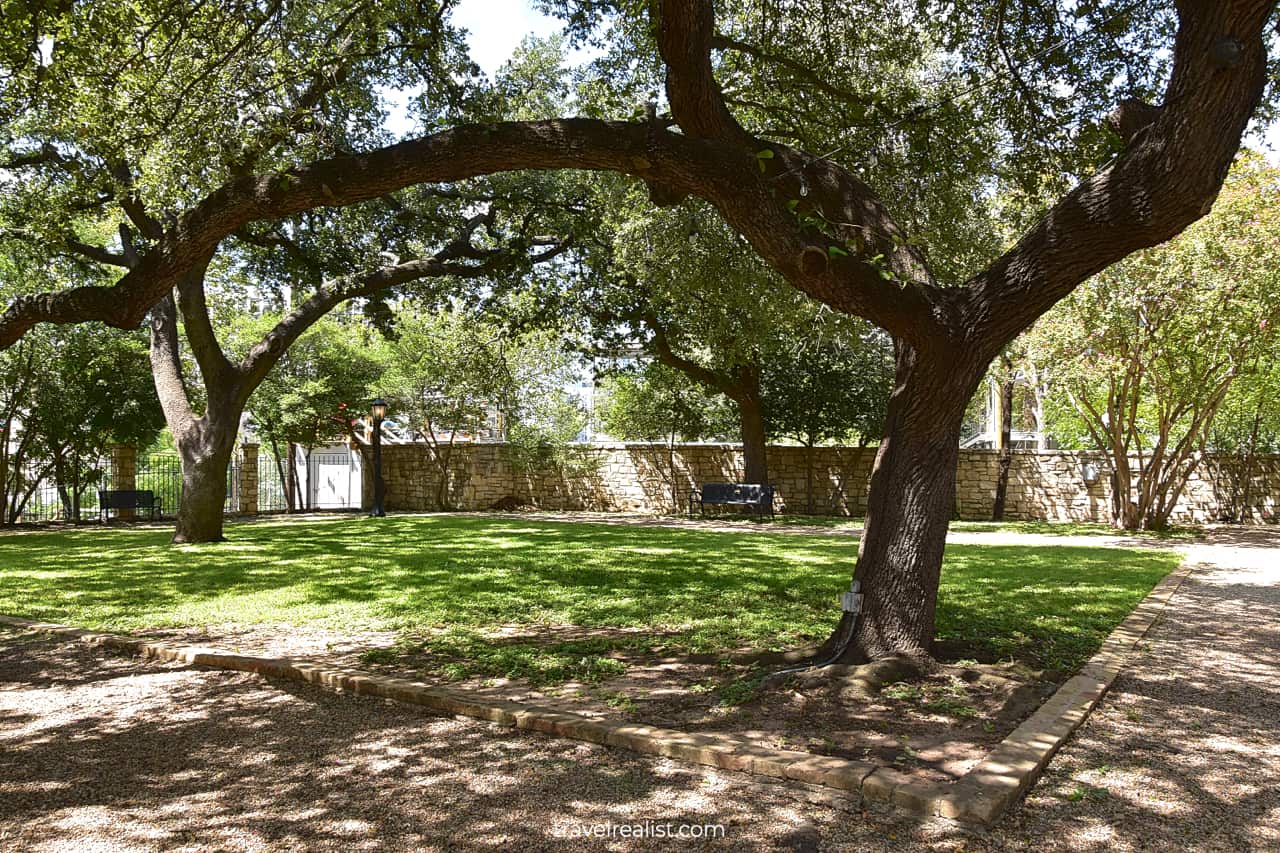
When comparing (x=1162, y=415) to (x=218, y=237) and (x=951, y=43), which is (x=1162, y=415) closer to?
(x=951, y=43)

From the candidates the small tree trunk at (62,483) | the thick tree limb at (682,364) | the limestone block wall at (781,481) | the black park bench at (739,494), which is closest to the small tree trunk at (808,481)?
the limestone block wall at (781,481)

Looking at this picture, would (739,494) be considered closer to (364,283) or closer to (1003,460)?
(1003,460)

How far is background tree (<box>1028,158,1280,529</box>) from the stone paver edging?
30.1 ft

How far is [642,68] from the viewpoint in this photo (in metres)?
8.69

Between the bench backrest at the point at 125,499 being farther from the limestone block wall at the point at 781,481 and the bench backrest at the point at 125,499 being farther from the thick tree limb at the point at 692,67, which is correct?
the thick tree limb at the point at 692,67

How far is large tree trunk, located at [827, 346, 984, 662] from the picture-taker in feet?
14.9

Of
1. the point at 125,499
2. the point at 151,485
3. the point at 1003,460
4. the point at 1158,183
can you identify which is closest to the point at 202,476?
the point at 125,499

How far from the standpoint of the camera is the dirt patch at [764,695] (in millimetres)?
3553

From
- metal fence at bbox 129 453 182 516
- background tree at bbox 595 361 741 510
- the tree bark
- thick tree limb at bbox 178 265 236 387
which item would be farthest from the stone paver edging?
metal fence at bbox 129 453 182 516

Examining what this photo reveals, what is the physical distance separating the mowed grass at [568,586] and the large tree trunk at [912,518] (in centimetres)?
77

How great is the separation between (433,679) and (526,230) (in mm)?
9565

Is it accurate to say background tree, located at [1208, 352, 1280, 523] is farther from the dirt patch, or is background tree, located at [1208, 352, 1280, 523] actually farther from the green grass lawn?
the dirt patch

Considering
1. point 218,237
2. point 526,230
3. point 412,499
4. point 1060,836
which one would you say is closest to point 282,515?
point 412,499

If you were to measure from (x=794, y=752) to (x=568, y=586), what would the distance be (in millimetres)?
4653
